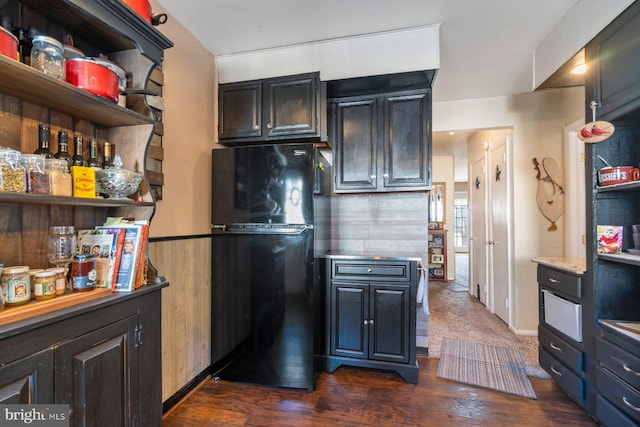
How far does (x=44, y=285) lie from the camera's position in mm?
1049

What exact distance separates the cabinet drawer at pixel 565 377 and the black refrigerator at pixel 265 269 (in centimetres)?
167

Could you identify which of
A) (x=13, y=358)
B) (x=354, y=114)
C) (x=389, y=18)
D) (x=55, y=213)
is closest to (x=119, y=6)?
(x=55, y=213)

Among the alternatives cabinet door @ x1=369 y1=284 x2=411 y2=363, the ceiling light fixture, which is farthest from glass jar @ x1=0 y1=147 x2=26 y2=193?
the ceiling light fixture

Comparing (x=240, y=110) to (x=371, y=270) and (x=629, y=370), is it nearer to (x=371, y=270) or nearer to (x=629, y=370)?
(x=371, y=270)

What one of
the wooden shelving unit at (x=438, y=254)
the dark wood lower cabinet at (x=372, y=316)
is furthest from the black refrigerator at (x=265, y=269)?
the wooden shelving unit at (x=438, y=254)

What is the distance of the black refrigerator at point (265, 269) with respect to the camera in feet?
7.18

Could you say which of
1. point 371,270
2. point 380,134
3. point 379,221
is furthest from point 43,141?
point 379,221

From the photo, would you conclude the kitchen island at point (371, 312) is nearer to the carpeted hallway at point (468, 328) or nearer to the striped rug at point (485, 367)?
the striped rug at point (485, 367)

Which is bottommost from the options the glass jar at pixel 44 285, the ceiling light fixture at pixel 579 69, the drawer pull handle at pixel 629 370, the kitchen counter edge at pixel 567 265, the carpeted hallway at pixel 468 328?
the carpeted hallway at pixel 468 328

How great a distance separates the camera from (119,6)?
120 cm

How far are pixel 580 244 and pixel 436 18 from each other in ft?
8.35

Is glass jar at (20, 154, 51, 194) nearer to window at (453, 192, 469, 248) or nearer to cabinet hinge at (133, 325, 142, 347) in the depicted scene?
cabinet hinge at (133, 325, 142, 347)

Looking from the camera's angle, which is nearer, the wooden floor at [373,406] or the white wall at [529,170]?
the wooden floor at [373,406]

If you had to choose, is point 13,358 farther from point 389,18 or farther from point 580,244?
point 580,244
